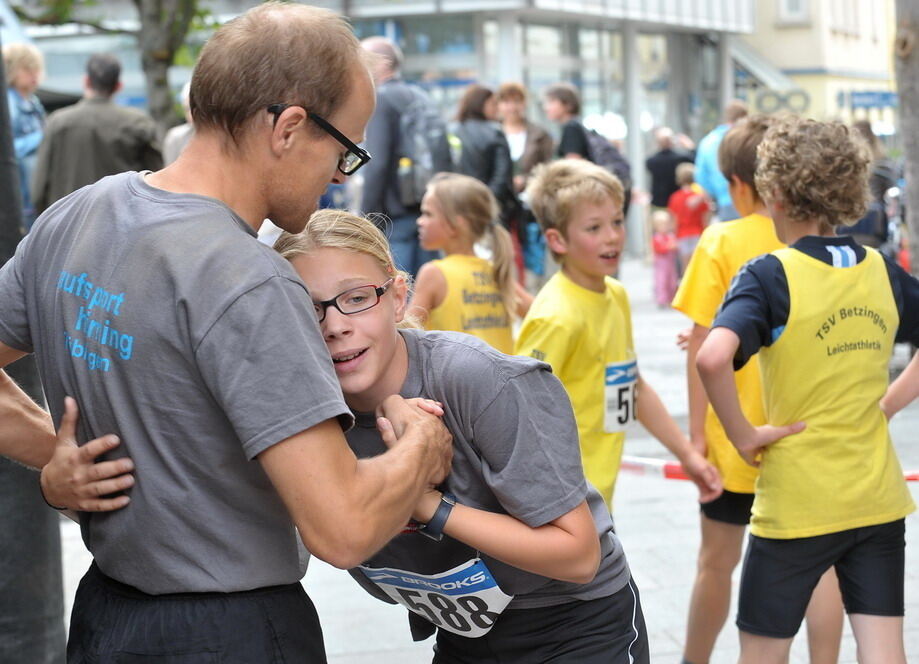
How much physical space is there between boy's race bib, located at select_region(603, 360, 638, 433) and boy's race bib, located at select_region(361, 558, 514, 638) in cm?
152

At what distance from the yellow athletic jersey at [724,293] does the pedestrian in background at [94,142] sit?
18.6 ft

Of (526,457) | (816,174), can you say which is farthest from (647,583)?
(526,457)

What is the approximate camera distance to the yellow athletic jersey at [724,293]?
4336 mm

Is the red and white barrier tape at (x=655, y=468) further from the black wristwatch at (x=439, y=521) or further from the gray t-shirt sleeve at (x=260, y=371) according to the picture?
the gray t-shirt sleeve at (x=260, y=371)

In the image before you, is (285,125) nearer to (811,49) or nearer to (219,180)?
(219,180)

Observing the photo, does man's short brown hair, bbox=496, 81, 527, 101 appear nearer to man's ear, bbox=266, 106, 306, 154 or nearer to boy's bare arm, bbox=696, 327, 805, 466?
boy's bare arm, bbox=696, 327, 805, 466

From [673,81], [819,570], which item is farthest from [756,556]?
[673,81]

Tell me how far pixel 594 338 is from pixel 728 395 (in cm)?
67

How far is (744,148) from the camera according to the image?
177 inches

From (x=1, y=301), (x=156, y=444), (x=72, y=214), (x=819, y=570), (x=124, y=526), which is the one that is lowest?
(x=819, y=570)

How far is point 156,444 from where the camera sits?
7.26 feet

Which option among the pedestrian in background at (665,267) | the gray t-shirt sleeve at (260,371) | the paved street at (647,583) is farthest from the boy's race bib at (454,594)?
the pedestrian in background at (665,267)

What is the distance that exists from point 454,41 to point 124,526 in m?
24.3

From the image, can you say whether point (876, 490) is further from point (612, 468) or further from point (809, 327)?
point (612, 468)
